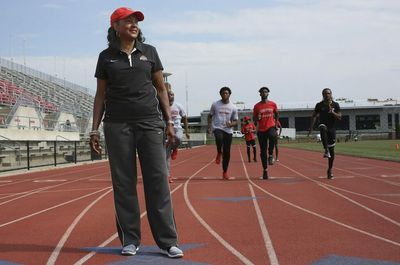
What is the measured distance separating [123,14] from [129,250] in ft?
6.52

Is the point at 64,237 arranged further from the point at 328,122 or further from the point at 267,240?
the point at 328,122

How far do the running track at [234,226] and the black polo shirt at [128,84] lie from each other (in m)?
1.19

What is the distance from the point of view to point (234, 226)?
5801mm

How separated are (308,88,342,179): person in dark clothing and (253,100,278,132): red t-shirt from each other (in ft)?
2.90

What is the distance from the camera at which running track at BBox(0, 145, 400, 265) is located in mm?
4445

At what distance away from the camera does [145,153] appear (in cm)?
473

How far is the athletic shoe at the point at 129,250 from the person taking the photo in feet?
14.7

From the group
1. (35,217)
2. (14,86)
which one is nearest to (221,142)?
(35,217)

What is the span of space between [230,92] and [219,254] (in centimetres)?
746

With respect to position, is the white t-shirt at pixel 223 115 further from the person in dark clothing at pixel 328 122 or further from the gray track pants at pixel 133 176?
the gray track pants at pixel 133 176

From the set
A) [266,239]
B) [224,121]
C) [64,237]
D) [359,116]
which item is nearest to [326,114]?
[224,121]

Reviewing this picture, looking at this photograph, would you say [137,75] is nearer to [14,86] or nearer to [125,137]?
[125,137]

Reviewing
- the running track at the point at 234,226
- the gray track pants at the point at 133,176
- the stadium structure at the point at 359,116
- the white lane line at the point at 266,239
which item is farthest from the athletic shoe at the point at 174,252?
the stadium structure at the point at 359,116

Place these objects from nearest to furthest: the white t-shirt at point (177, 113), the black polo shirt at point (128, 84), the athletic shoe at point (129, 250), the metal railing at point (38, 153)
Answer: the athletic shoe at point (129, 250) < the black polo shirt at point (128, 84) < the white t-shirt at point (177, 113) < the metal railing at point (38, 153)
